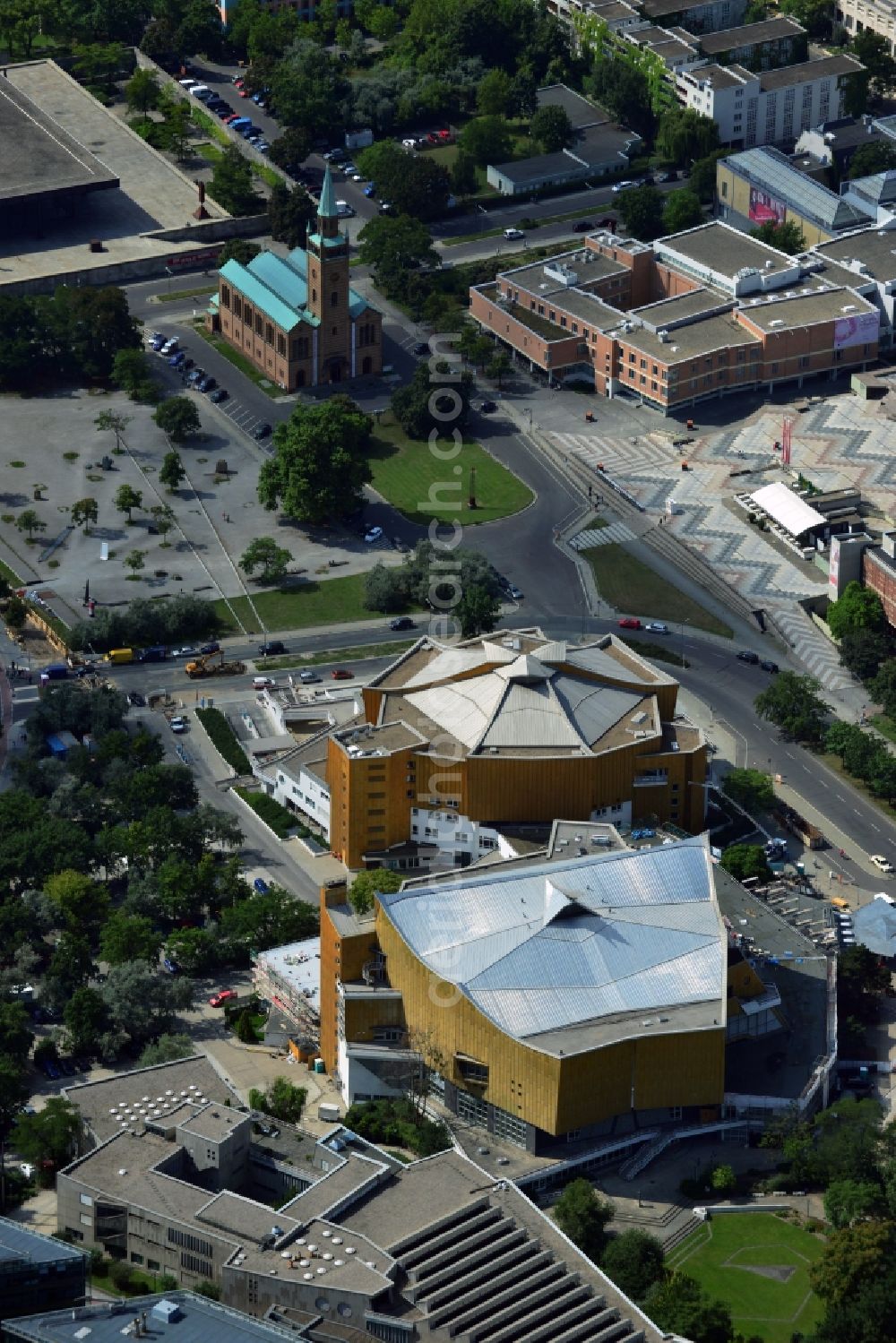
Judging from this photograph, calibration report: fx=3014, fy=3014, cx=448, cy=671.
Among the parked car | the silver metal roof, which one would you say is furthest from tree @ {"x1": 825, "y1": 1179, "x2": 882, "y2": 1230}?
the parked car

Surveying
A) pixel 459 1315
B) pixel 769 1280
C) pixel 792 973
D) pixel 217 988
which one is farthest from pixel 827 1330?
pixel 217 988

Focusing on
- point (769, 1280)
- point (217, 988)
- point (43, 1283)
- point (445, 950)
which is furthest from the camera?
point (217, 988)

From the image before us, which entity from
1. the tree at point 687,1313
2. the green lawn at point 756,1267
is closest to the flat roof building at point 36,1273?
the tree at point 687,1313

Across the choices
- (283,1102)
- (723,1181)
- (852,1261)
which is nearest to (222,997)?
(283,1102)

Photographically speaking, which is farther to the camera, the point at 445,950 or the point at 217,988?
the point at 217,988

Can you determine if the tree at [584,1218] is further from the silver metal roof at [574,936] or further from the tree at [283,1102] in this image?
the tree at [283,1102]

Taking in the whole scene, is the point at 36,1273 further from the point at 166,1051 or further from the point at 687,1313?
the point at 687,1313

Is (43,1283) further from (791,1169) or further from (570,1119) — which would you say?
(791,1169)
